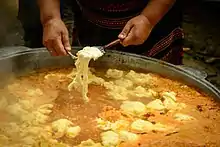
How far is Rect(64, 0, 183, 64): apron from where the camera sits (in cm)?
296

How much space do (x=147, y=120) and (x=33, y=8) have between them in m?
2.80

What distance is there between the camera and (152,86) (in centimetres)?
269

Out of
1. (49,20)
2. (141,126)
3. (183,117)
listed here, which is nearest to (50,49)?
(49,20)

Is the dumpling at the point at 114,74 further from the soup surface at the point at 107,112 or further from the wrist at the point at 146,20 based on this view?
the wrist at the point at 146,20

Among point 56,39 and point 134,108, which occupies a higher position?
point 56,39

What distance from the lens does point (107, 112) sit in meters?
2.36

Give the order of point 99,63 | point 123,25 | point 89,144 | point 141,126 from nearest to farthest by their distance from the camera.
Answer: point 89,144
point 141,126
point 99,63
point 123,25

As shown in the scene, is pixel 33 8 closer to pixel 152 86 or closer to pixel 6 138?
pixel 152 86

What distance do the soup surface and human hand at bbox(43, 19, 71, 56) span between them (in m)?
0.24

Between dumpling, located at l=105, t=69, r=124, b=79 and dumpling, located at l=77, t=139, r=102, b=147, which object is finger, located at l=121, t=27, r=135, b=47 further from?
dumpling, located at l=77, t=139, r=102, b=147

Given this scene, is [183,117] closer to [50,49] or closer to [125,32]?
Answer: [125,32]

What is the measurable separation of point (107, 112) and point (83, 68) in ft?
1.07

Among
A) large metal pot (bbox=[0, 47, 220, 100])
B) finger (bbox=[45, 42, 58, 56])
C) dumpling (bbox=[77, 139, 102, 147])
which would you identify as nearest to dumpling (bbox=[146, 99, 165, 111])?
large metal pot (bbox=[0, 47, 220, 100])

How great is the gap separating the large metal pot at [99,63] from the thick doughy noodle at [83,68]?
11.4 inches
